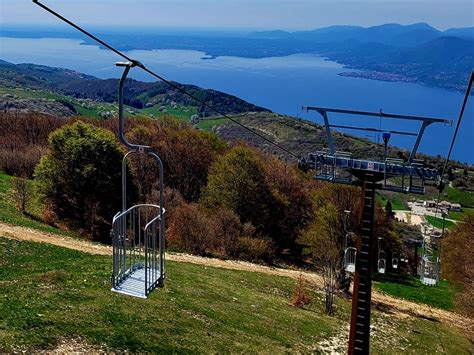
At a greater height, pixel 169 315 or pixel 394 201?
pixel 169 315

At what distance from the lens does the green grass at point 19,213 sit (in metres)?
32.8

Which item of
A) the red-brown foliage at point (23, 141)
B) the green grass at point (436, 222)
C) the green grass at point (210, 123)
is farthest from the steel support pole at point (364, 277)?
the green grass at point (210, 123)

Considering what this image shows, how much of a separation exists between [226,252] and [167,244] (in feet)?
15.4

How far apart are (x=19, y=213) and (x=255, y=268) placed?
A: 17923 millimetres

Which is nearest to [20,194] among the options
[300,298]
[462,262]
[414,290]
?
[300,298]

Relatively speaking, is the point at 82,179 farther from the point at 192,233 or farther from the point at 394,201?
the point at 394,201

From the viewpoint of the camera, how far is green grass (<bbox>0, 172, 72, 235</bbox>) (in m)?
32.8

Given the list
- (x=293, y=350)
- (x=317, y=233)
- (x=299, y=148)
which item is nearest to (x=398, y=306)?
(x=317, y=233)

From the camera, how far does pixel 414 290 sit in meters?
40.0

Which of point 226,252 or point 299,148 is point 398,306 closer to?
point 226,252

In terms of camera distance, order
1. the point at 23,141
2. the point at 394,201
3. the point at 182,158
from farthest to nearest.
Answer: the point at 394,201, the point at 23,141, the point at 182,158

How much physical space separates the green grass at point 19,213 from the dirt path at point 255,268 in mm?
1511

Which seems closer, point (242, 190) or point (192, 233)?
point (192, 233)

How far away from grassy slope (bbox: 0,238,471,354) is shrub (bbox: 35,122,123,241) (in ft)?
41.8
